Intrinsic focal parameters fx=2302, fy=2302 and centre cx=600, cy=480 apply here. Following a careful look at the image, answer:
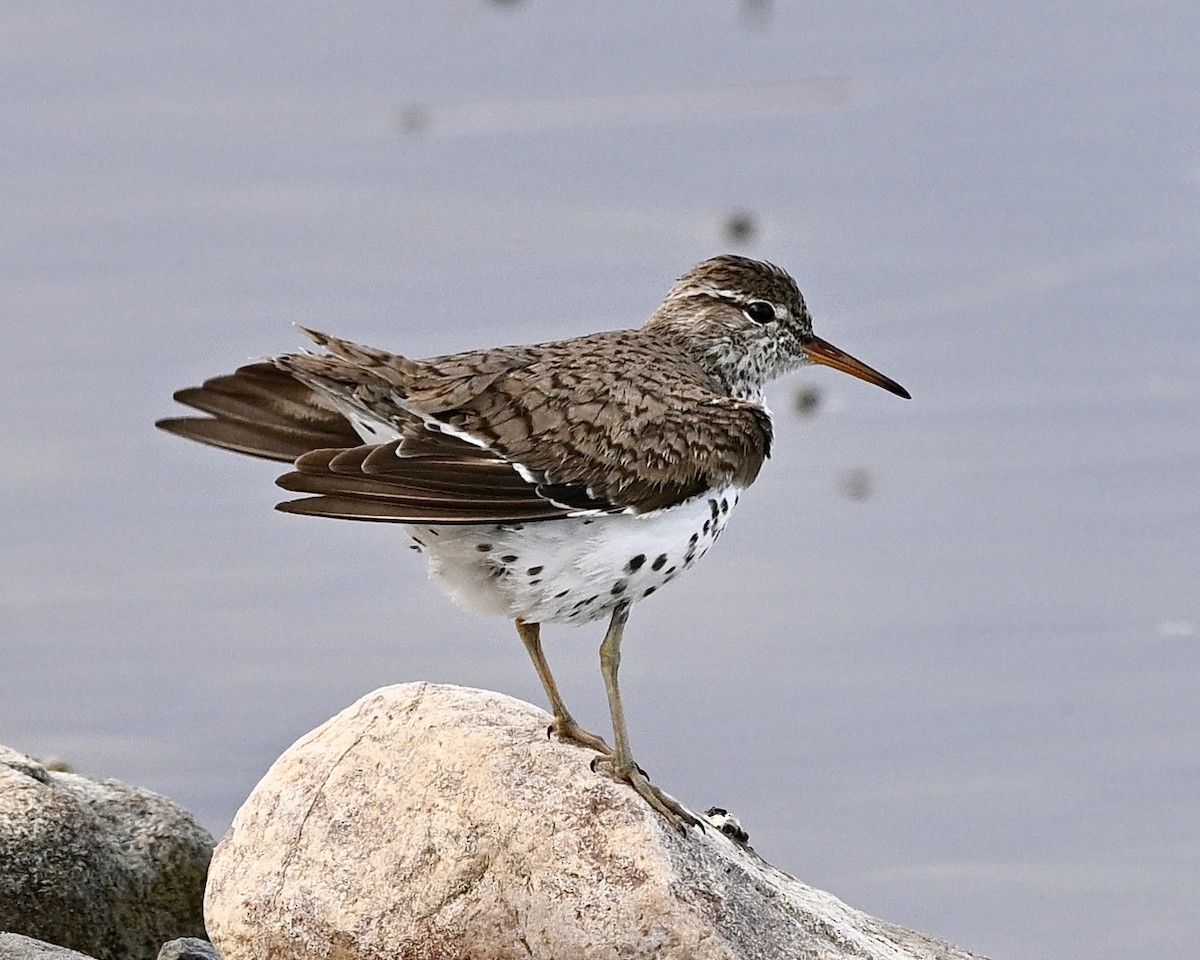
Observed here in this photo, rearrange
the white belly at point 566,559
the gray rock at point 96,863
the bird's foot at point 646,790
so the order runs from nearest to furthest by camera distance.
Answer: the white belly at point 566,559 → the bird's foot at point 646,790 → the gray rock at point 96,863

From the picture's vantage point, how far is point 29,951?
1098cm

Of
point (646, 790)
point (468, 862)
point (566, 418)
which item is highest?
point (566, 418)

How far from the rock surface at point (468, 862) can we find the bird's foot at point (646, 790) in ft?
0.21

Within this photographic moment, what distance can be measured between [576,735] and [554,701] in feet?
0.73

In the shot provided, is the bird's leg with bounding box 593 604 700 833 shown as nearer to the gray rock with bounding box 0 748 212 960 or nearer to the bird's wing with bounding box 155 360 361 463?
the bird's wing with bounding box 155 360 361 463

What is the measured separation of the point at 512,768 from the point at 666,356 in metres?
2.31

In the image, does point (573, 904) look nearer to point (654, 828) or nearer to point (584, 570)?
point (654, 828)

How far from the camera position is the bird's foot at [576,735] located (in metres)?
11.5

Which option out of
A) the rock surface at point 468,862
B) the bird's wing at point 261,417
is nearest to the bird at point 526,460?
the bird's wing at point 261,417

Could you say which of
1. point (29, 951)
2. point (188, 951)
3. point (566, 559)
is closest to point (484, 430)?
point (566, 559)

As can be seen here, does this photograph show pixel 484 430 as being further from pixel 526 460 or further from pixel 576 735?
pixel 576 735

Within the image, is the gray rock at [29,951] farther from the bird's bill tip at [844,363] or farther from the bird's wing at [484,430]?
the bird's bill tip at [844,363]

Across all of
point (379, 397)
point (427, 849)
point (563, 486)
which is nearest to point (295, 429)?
point (379, 397)

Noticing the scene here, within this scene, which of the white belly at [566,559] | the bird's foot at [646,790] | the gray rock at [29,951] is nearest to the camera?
the white belly at [566,559]
